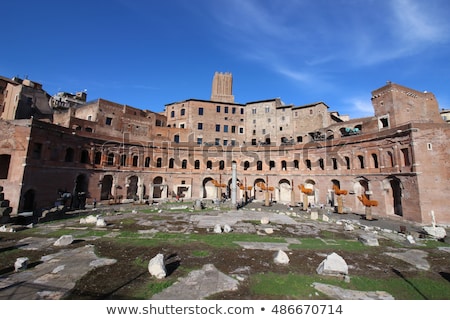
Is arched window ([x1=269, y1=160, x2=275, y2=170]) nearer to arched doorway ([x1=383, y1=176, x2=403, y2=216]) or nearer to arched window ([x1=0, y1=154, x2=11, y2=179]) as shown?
arched doorway ([x1=383, y1=176, x2=403, y2=216])

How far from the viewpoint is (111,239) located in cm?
1066

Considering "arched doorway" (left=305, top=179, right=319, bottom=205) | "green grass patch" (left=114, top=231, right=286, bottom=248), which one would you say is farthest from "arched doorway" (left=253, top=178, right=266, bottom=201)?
"green grass patch" (left=114, top=231, right=286, bottom=248)

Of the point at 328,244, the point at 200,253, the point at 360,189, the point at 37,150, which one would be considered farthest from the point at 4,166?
the point at 360,189

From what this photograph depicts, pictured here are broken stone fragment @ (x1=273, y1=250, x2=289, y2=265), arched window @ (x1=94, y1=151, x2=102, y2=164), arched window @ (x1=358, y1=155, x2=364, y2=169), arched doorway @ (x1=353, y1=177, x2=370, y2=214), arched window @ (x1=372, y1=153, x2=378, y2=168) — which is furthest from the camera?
arched window @ (x1=94, y1=151, x2=102, y2=164)

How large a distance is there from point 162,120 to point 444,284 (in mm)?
41786

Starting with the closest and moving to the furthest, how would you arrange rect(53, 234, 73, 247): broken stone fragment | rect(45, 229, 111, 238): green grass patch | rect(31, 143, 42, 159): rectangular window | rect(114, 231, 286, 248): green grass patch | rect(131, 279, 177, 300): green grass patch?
rect(131, 279, 177, 300): green grass patch → rect(53, 234, 73, 247): broken stone fragment → rect(114, 231, 286, 248): green grass patch → rect(45, 229, 111, 238): green grass patch → rect(31, 143, 42, 159): rectangular window

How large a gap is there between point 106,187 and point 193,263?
25.4 m

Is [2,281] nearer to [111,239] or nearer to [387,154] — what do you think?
[111,239]

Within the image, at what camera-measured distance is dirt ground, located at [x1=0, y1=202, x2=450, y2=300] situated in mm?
5895

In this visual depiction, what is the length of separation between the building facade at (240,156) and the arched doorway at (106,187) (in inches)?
5.3

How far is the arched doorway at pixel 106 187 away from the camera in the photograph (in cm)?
2758

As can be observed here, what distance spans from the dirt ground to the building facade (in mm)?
11124

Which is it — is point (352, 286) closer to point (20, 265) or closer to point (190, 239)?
point (190, 239)

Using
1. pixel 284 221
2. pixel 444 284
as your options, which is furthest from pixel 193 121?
pixel 444 284
